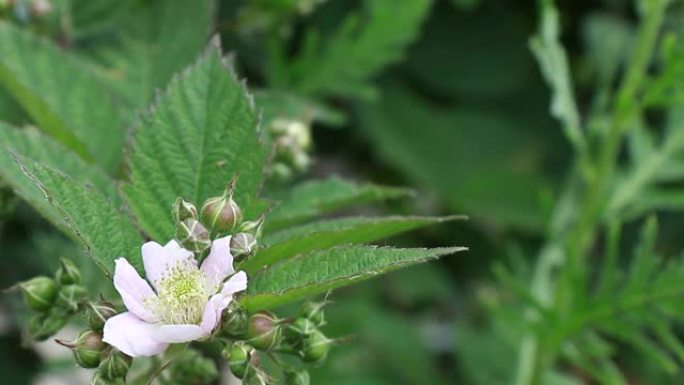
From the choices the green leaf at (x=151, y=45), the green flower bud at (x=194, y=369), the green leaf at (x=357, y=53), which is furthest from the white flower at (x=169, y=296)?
the green leaf at (x=357, y=53)

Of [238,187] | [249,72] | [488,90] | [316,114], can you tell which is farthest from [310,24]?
[238,187]

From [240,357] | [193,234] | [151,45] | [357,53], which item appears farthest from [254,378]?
[357,53]

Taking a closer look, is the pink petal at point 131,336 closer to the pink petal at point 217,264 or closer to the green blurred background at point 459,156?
the pink petal at point 217,264

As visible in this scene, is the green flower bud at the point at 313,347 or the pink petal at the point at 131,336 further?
the green flower bud at the point at 313,347

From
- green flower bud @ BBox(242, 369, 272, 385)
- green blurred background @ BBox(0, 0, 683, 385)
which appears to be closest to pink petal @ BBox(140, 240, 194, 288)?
green flower bud @ BBox(242, 369, 272, 385)

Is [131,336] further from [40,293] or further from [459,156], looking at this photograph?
[459,156]
